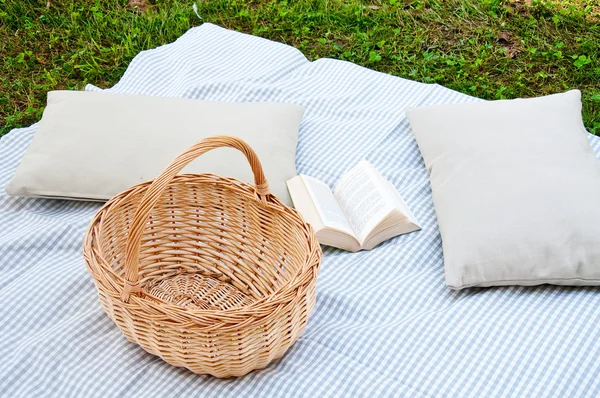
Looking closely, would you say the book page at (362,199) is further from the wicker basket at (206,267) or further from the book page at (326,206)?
the wicker basket at (206,267)

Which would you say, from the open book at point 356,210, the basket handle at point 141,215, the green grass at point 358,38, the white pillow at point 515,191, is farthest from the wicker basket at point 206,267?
the green grass at point 358,38

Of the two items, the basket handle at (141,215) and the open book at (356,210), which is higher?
the basket handle at (141,215)

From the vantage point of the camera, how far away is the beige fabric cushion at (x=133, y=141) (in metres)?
1.94

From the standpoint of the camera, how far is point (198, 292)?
1778 millimetres

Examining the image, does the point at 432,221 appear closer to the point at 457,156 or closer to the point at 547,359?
the point at 457,156

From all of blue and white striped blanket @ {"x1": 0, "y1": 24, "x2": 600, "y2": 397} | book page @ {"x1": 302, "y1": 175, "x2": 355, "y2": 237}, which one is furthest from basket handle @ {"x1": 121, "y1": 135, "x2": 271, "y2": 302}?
book page @ {"x1": 302, "y1": 175, "x2": 355, "y2": 237}

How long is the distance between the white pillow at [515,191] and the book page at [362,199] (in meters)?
0.17

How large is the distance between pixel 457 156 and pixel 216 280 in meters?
0.75

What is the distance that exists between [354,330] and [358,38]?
180 centimetres

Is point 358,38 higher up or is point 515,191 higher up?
point 515,191

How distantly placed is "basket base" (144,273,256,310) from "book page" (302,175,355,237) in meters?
0.28

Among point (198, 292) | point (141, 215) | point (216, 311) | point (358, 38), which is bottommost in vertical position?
point (198, 292)

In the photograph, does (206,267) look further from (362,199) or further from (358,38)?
(358,38)

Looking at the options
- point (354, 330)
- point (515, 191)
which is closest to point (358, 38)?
point (515, 191)
